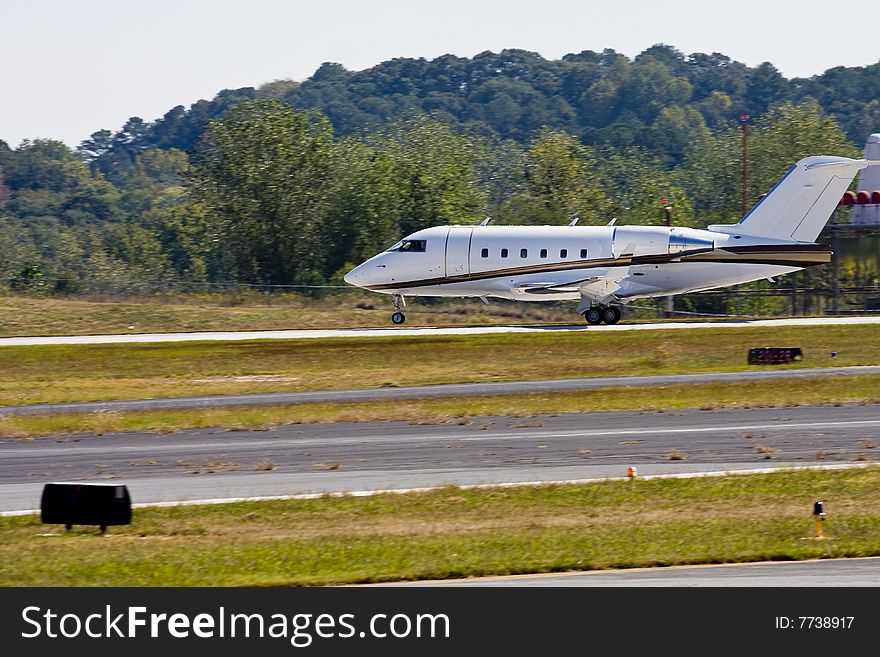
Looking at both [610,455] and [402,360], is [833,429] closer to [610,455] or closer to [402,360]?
[610,455]

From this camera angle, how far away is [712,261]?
187ft

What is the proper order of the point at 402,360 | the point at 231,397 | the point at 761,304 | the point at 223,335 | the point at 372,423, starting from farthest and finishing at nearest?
the point at 761,304 < the point at 223,335 < the point at 402,360 < the point at 231,397 < the point at 372,423

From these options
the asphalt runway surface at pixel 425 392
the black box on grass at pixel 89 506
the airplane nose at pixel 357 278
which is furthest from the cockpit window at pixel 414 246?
the black box on grass at pixel 89 506

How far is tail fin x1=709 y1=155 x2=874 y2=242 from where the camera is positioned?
56.6 m

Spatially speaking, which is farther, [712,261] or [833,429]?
[712,261]

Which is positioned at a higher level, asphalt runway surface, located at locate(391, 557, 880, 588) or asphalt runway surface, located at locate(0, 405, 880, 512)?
asphalt runway surface, located at locate(391, 557, 880, 588)

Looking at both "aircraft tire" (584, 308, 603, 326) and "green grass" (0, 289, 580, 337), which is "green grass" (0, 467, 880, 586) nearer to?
"aircraft tire" (584, 308, 603, 326)

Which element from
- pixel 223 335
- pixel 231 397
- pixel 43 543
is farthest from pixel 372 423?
pixel 223 335

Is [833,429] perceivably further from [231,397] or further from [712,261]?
[712,261]

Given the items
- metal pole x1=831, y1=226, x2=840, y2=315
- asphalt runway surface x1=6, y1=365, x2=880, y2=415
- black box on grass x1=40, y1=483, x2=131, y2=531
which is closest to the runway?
metal pole x1=831, y1=226, x2=840, y2=315

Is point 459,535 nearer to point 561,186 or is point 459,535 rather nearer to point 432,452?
point 432,452

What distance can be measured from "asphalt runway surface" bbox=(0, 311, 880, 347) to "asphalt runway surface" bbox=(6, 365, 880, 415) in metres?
13.0

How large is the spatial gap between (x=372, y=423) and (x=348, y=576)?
16231mm
